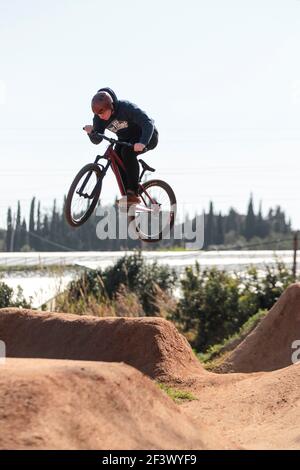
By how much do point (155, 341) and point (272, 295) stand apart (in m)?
9.76

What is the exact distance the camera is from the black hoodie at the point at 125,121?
1155 cm

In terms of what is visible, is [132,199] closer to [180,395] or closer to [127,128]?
[127,128]

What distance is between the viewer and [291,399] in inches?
450

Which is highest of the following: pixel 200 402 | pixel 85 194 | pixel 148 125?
pixel 148 125

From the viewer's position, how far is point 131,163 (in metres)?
12.1

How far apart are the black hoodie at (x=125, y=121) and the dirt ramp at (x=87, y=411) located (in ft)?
15.5

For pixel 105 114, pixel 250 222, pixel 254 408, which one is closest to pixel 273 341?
pixel 254 408

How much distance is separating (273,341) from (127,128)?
734 centimetres

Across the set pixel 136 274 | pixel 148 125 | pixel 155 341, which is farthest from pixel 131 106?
pixel 136 274

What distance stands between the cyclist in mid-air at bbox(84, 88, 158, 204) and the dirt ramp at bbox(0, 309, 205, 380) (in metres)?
3.21

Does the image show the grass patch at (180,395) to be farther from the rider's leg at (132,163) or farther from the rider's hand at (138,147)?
the rider's hand at (138,147)

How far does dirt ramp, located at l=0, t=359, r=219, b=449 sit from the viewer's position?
659 centimetres

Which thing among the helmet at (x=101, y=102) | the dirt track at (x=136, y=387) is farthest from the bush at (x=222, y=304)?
the helmet at (x=101, y=102)
